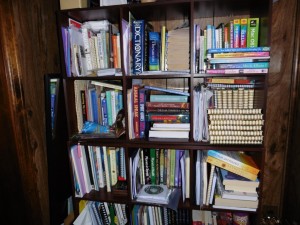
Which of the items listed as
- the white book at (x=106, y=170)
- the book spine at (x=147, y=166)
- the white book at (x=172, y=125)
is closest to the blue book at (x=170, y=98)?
the white book at (x=172, y=125)

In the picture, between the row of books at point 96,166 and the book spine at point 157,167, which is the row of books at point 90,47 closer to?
the row of books at point 96,166

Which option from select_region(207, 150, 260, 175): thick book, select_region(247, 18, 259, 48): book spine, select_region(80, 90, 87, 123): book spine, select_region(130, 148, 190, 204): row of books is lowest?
select_region(130, 148, 190, 204): row of books

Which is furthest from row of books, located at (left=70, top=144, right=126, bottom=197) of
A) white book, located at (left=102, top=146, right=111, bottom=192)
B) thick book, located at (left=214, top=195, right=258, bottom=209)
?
thick book, located at (left=214, top=195, right=258, bottom=209)

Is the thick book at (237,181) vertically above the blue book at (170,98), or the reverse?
the blue book at (170,98)

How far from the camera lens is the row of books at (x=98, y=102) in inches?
52.9

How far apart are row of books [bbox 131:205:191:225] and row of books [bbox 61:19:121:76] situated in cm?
96

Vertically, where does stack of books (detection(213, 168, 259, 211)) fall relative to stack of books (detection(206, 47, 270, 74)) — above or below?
below

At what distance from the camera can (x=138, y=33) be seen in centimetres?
121

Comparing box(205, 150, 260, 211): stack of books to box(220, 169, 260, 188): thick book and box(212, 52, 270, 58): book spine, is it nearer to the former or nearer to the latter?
box(220, 169, 260, 188): thick book

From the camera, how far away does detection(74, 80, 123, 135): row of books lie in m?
1.34

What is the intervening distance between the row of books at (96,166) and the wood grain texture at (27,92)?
21cm

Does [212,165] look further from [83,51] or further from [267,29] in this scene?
[83,51]

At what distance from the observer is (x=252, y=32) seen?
45.4 inches

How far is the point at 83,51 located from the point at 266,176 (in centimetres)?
159
